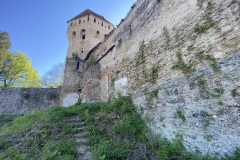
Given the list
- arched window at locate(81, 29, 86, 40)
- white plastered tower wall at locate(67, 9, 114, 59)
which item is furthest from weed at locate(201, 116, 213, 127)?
arched window at locate(81, 29, 86, 40)

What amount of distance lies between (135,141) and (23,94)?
15.2 m

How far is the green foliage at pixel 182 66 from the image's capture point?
3.33 metres

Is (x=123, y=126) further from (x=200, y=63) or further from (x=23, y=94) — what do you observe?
(x=23, y=94)

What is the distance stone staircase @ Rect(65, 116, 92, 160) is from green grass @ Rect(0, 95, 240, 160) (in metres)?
0.16

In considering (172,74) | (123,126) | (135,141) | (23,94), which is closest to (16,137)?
(123,126)

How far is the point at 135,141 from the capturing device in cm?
367

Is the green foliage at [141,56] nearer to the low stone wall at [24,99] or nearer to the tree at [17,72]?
the low stone wall at [24,99]

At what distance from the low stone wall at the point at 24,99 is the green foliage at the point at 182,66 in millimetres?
14423

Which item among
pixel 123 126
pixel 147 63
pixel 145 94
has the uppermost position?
pixel 147 63

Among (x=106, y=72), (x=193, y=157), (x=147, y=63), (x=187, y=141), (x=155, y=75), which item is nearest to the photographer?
(x=193, y=157)

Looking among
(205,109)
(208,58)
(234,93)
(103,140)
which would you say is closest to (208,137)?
(205,109)

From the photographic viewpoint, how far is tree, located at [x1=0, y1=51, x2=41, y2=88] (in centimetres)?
1756

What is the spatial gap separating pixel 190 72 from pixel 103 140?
326 cm

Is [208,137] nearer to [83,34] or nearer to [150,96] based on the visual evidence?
[150,96]
